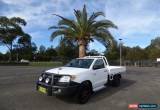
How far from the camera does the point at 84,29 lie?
21250 mm

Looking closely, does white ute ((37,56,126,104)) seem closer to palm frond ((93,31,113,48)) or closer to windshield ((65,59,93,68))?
windshield ((65,59,93,68))

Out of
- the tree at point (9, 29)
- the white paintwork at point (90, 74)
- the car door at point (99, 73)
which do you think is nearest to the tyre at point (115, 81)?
the white paintwork at point (90, 74)

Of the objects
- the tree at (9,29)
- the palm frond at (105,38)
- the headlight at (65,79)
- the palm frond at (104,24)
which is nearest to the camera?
the headlight at (65,79)

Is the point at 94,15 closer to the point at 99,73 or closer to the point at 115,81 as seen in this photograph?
the point at 115,81

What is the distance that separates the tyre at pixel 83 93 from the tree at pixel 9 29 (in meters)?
48.4

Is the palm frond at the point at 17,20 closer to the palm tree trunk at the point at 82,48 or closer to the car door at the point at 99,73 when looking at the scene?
the palm tree trunk at the point at 82,48

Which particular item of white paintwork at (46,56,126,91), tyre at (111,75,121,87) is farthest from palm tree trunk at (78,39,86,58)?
white paintwork at (46,56,126,91)

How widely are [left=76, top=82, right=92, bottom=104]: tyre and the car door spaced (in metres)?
0.73

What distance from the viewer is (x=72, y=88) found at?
313 inches

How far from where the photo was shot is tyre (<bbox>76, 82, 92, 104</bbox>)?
8.30 m

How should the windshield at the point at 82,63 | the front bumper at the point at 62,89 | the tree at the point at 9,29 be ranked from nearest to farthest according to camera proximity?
the front bumper at the point at 62,89 → the windshield at the point at 82,63 → the tree at the point at 9,29

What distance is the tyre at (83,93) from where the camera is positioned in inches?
327

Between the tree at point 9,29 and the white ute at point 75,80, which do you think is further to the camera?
the tree at point 9,29

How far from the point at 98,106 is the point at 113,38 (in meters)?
14.2
